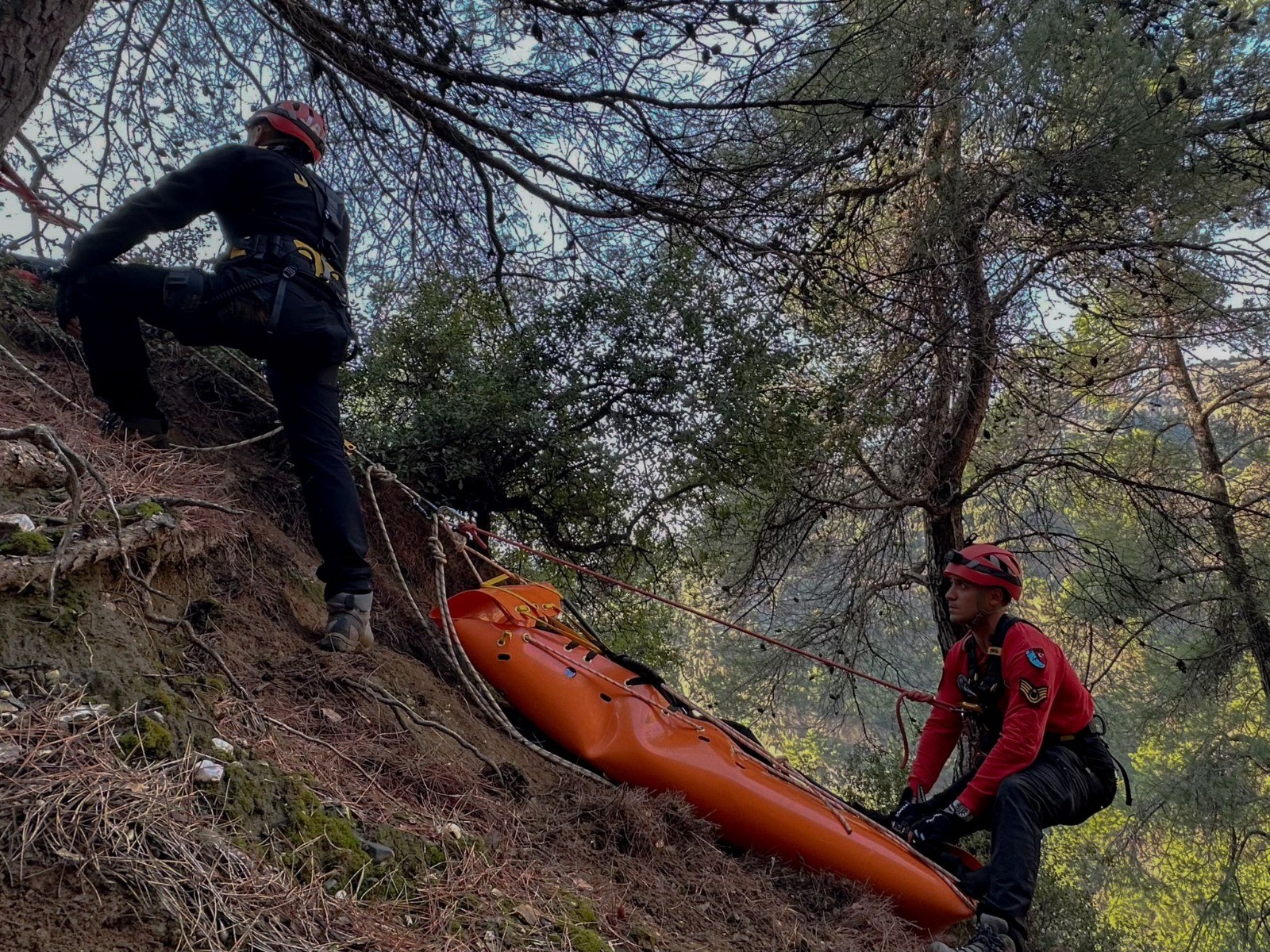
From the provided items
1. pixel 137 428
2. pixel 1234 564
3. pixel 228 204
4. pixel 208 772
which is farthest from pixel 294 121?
pixel 1234 564

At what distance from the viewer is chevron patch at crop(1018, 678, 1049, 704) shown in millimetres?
3795

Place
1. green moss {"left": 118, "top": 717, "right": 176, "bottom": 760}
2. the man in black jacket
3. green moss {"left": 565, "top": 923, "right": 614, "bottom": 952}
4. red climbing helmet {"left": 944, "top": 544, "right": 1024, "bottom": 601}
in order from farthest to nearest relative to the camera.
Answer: red climbing helmet {"left": 944, "top": 544, "right": 1024, "bottom": 601} → the man in black jacket → green moss {"left": 565, "top": 923, "right": 614, "bottom": 952} → green moss {"left": 118, "top": 717, "right": 176, "bottom": 760}

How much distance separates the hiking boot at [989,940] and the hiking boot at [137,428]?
3866 mm

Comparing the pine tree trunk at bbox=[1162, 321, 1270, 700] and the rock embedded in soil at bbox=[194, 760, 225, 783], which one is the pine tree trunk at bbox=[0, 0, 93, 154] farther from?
the pine tree trunk at bbox=[1162, 321, 1270, 700]

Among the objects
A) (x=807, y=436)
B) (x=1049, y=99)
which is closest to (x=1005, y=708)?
(x=807, y=436)

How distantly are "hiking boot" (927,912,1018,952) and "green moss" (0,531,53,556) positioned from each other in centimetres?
338

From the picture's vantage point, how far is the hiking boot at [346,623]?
323cm

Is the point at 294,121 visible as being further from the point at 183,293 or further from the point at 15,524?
the point at 15,524

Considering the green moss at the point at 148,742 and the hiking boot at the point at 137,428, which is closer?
the green moss at the point at 148,742

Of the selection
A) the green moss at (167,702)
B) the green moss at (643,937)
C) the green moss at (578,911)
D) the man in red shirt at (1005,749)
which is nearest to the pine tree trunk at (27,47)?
the green moss at (167,702)

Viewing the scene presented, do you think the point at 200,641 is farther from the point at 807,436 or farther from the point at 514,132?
the point at 807,436

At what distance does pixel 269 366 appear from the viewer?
11.2 ft

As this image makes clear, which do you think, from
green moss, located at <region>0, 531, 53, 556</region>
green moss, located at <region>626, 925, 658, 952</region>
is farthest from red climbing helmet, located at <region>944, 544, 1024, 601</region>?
green moss, located at <region>0, 531, 53, 556</region>

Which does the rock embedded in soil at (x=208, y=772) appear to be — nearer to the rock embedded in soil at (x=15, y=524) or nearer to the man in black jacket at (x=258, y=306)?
the rock embedded in soil at (x=15, y=524)
